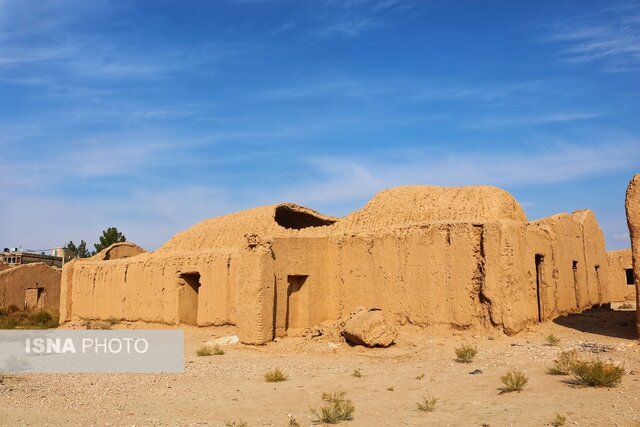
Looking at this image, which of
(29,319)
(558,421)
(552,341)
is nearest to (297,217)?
(552,341)

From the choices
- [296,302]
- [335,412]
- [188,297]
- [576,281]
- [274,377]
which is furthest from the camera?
[188,297]

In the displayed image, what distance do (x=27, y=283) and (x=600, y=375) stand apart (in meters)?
26.5

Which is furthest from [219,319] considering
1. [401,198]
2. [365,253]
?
[401,198]

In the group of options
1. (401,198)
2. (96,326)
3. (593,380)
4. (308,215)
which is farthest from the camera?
(308,215)

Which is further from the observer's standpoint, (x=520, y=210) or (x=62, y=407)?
(x=520, y=210)

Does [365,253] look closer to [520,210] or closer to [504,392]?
[520,210]

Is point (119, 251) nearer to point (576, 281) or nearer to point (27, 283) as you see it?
point (27, 283)

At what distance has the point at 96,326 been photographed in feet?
66.5

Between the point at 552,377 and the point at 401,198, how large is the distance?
800 cm

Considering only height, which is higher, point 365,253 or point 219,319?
point 365,253

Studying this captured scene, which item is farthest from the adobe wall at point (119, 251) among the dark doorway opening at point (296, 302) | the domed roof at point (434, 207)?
the domed roof at point (434, 207)

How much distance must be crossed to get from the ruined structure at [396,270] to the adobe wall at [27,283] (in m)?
10.3

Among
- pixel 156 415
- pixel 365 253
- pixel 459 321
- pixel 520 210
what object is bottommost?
pixel 156 415

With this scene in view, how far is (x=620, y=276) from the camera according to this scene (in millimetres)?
25859
